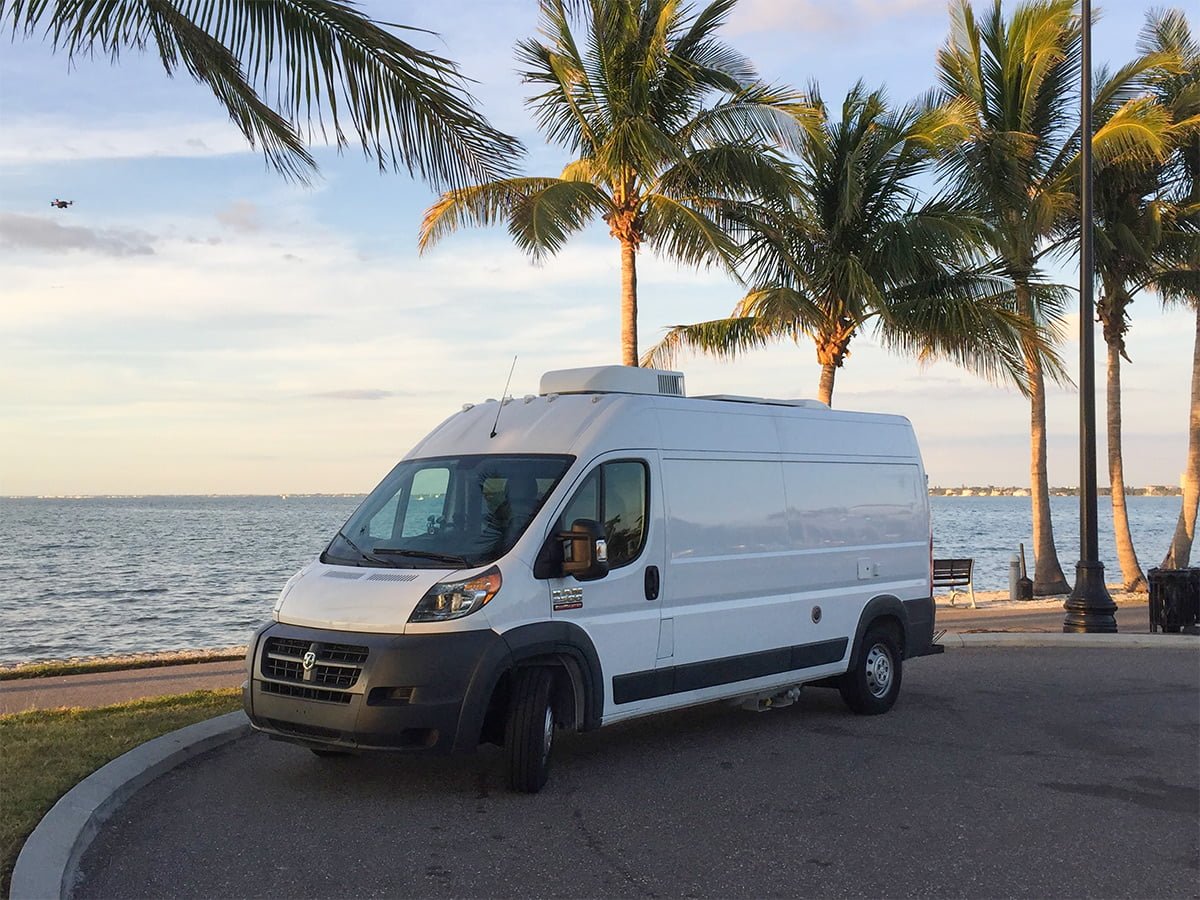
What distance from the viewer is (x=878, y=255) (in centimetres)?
1959

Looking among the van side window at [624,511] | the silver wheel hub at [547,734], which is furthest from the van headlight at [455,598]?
the van side window at [624,511]

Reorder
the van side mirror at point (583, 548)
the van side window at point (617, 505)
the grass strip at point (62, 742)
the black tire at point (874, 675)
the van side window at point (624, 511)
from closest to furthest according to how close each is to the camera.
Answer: the grass strip at point (62, 742) → the van side mirror at point (583, 548) → the van side window at point (617, 505) → the van side window at point (624, 511) → the black tire at point (874, 675)

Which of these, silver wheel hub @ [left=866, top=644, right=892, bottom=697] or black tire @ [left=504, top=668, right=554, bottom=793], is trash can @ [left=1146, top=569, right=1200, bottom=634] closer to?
silver wheel hub @ [left=866, top=644, right=892, bottom=697]

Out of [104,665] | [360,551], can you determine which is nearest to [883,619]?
[360,551]

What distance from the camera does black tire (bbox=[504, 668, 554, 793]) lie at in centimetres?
707

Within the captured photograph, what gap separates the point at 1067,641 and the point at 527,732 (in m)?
9.34

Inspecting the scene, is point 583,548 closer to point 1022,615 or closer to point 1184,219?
point 1022,615

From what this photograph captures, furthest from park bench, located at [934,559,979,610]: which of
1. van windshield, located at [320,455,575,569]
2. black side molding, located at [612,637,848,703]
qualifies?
van windshield, located at [320,455,575,569]

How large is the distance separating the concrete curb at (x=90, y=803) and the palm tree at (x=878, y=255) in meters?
12.6

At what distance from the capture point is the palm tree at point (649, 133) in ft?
53.7

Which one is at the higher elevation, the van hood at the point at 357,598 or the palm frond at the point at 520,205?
the palm frond at the point at 520,205

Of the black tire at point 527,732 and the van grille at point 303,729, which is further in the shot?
the black tire at point 527,732

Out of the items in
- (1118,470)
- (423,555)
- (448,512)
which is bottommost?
(423,555)

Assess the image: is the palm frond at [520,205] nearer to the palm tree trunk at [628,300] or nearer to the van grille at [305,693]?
the palm tree trunk at [628,300]
